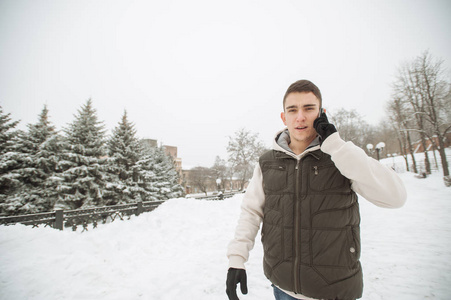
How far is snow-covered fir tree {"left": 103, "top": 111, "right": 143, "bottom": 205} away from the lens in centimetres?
1725

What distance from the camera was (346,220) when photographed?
136 centimetres

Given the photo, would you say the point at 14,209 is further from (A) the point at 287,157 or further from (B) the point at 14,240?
(A) the point at 287,157

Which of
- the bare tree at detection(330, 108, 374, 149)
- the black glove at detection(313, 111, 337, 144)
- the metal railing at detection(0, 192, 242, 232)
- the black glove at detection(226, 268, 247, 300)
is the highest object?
the bare tree at detection(330, 108, 374, 149)

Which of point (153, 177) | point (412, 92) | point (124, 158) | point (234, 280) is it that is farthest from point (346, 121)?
point (234, 280)

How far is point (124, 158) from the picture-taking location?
1873cm

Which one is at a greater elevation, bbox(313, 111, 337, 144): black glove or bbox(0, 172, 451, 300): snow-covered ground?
bbox(313, 111, 337, 144): black glove

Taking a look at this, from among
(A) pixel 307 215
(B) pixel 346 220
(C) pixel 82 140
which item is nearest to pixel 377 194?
(B) pixel 346 220

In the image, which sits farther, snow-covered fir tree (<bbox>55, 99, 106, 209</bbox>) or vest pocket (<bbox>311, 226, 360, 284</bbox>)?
snow-covered fir tree (<bbox>55, 99, 106, 209</bbox>)

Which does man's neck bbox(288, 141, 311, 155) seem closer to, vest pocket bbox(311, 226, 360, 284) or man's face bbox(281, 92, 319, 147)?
man's face bbox(281, 92, 319, 147)

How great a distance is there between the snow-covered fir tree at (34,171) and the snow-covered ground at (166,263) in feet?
37.8

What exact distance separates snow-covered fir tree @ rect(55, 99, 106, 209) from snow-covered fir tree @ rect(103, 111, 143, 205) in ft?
4.22

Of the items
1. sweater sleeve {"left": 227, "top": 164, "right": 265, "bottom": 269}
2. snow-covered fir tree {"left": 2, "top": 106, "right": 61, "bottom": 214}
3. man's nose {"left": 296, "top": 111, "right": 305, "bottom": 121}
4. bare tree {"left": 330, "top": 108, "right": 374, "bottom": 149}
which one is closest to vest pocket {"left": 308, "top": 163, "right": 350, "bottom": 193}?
man's nose {"left": 296, "top": 111, "right": 305, "bottom": 121}

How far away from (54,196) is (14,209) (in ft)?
7.19

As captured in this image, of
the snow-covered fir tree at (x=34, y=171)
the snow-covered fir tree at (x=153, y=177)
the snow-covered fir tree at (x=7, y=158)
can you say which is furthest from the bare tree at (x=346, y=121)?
the snow-covered fir tree at (x=7, y=158)
